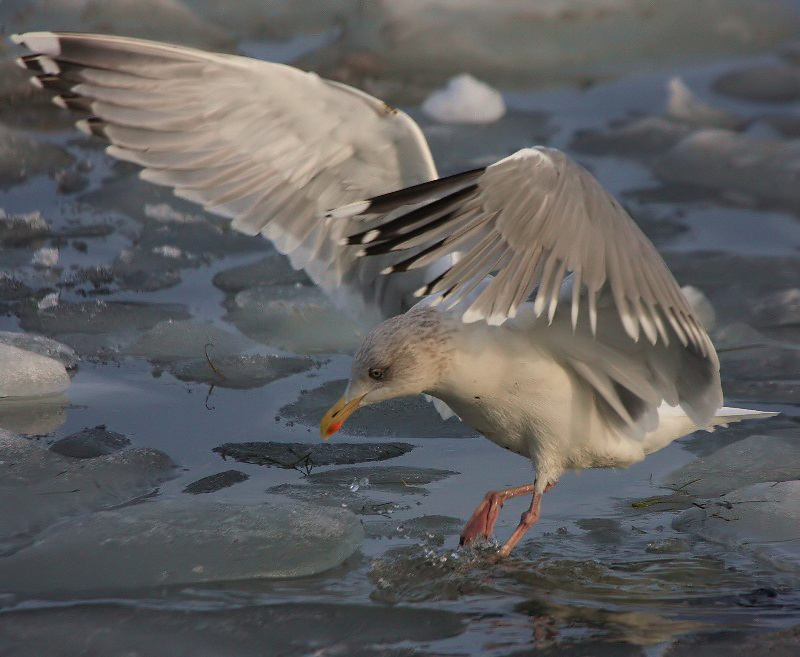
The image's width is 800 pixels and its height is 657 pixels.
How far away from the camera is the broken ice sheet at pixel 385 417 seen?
476 cm

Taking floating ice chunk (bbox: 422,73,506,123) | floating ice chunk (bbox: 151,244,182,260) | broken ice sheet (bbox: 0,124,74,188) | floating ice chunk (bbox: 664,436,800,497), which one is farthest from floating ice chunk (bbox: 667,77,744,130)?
floating ice chunk (bbox: 664,436,800,497)

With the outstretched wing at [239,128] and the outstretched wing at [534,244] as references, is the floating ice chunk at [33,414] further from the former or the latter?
the outstretched wing at [534,244]

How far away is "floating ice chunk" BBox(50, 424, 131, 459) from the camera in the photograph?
4.42m

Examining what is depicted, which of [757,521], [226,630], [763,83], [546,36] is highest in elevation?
[546,36]

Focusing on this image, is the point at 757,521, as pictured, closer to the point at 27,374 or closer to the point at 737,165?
the point at 27,374

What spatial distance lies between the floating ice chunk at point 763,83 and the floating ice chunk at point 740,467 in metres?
4.25

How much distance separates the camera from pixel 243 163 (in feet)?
14.3

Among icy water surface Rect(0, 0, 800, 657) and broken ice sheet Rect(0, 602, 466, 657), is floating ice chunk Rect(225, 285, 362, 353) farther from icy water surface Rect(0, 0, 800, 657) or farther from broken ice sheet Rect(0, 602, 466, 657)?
broken ice sheet Rect(0, 602, 466, 657)

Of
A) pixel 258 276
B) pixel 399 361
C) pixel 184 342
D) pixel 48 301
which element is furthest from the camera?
pixel 258 276

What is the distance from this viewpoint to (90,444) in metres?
4.48

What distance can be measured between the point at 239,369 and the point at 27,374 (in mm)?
806

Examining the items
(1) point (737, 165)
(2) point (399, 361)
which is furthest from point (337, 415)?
(1) point (737, 165)

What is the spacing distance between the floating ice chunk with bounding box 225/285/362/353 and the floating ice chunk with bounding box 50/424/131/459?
3.43ft

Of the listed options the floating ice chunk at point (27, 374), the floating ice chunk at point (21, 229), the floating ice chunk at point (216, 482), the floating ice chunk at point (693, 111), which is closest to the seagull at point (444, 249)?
the floating ice chunk at point (216, 482)
